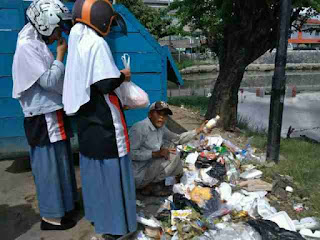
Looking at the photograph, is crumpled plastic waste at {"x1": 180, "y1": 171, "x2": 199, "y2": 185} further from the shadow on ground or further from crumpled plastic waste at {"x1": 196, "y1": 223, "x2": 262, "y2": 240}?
the shadow on ground

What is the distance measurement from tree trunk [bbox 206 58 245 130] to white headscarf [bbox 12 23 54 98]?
3.90 m

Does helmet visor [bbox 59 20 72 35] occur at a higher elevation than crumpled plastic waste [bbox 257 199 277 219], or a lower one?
higher

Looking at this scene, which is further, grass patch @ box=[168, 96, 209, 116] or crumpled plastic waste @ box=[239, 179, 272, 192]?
grass patch @ box=[168, 96, 209, 116]

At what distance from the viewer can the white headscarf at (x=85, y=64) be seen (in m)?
1.81

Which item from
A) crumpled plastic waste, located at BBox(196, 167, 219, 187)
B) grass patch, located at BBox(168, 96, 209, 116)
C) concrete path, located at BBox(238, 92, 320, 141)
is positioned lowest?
concrete path, located at BBox(238, 92, 320, 141)

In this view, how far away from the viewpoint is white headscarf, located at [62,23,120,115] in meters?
1.81

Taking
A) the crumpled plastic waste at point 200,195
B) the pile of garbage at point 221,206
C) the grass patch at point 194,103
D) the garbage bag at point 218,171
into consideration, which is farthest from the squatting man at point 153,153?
the grass patch at point 194,103

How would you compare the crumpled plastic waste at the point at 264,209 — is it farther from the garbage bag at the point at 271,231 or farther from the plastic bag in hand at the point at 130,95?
the plastic bag in hand at the point at 130,95

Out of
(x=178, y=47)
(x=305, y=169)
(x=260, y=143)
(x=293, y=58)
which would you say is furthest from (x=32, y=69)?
(x=293, y=58)

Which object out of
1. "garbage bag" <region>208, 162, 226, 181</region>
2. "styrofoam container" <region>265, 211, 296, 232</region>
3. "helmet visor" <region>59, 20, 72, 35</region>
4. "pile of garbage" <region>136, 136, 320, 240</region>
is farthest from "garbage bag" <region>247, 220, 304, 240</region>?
"helmet visor" <region>59, 20, 72, 35</region>

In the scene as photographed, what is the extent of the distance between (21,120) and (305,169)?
3.37 m

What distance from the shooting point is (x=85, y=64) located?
1810 mm

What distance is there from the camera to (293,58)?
32.3 meters

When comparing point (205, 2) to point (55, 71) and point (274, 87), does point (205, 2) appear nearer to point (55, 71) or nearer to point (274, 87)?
point (274, 87)
